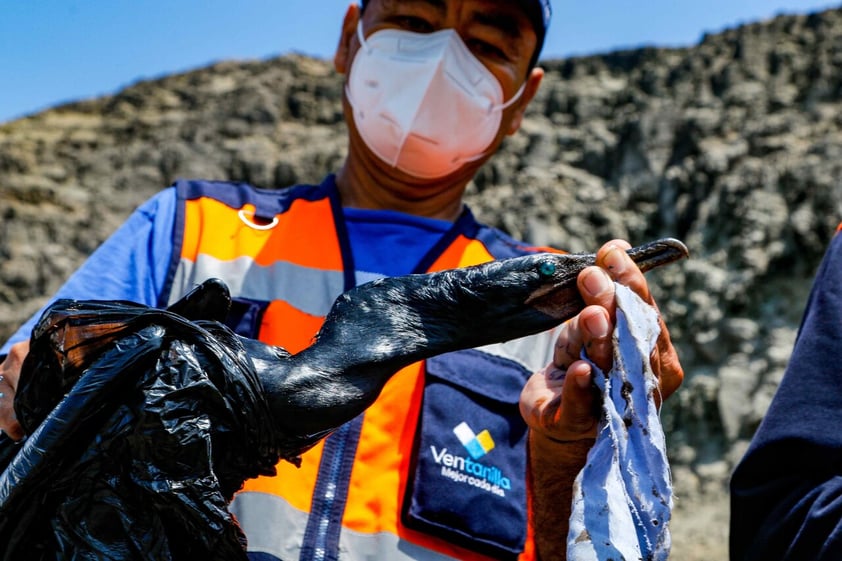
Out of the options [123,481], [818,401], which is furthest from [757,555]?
[123,481]

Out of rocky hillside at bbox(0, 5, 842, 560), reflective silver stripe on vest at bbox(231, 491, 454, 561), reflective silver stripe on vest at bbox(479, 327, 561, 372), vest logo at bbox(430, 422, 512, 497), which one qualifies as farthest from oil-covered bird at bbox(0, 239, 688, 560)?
rocky hillside at bbox(0, 5, 842, 560)

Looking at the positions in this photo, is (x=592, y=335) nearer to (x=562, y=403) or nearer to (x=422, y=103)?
(x=562, y=403)

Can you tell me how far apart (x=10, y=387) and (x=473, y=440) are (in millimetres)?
934

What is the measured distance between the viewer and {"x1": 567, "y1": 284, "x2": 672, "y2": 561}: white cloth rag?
1392mm

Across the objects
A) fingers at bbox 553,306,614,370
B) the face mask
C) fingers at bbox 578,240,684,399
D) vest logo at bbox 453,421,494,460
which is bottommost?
vest logo at bbox 453,421,494,460

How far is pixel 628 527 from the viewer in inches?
54.9

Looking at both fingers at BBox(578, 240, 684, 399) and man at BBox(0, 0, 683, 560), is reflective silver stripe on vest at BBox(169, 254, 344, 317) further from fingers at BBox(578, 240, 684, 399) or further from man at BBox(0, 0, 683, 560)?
fingers at BBox(578, 240, 684, 399)

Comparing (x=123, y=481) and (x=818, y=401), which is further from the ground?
(x=818, y=401)

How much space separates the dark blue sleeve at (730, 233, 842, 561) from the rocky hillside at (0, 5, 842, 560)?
9.10 metres

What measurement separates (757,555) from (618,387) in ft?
2.57

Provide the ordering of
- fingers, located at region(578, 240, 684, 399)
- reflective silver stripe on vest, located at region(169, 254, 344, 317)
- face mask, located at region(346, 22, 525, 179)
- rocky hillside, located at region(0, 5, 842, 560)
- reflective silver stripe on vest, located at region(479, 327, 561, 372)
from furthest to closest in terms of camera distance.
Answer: rocky hillside, located at region(0, 5, 842, 560) < face mask, located at region(346, 22, 525, 179) < reflective silver stripe on vest, located at region(479, 327, 561, 372) < reflective silver stripe on vest, located at region(169, 254, 344, 317) < fingers, located at region(578, 240, 684, 399)

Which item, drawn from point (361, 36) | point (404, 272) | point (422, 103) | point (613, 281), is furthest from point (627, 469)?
point (361, 36)

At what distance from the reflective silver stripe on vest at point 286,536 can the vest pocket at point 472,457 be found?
0.19 feet

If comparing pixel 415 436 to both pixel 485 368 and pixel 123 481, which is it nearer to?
pixel 485 368
